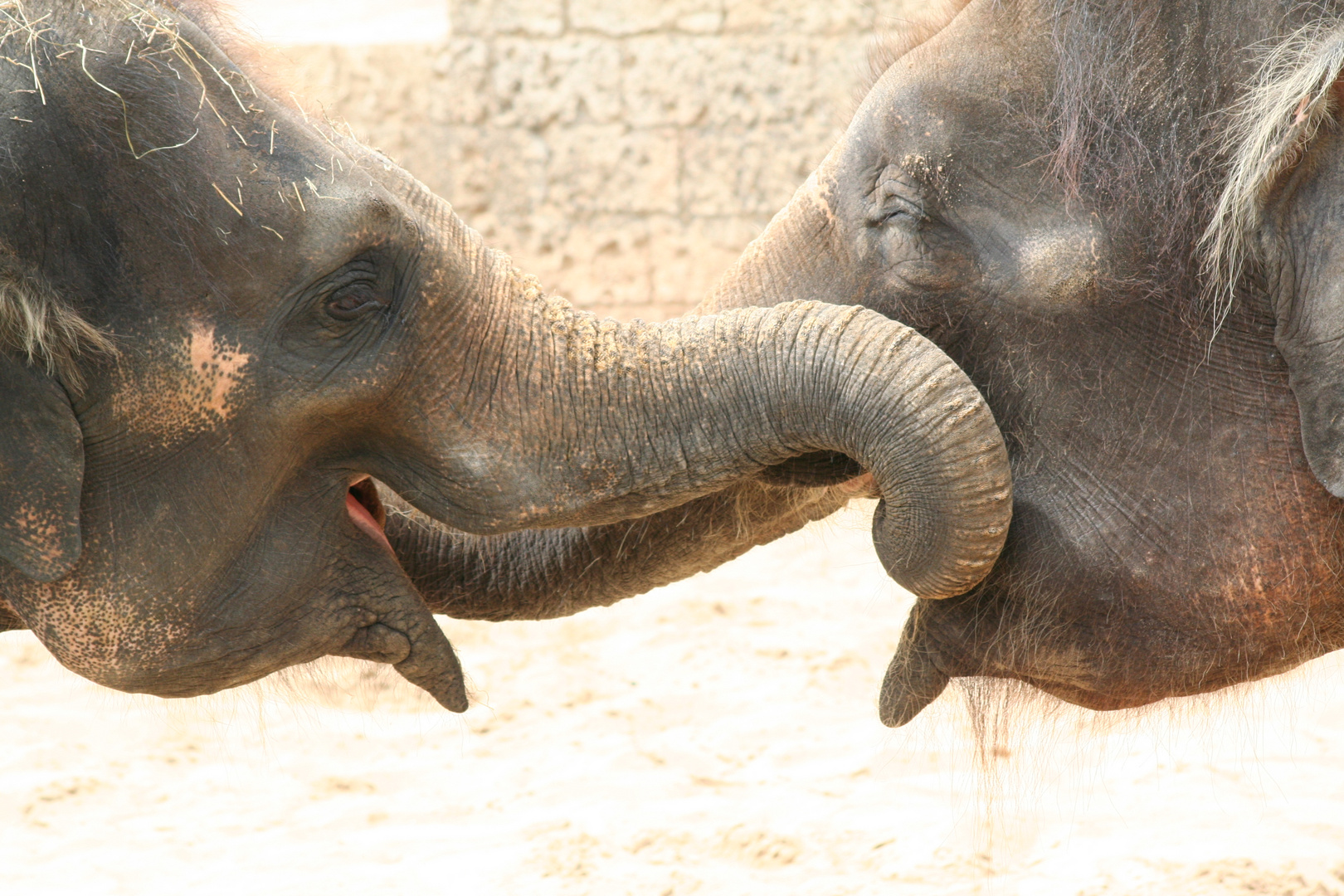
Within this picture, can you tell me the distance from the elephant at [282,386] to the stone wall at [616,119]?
5.15 m

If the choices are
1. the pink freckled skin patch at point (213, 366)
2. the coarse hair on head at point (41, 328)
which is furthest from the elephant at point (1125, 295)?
the coarse hair on head at point (41, 328)

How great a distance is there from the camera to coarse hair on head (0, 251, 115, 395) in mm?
1795

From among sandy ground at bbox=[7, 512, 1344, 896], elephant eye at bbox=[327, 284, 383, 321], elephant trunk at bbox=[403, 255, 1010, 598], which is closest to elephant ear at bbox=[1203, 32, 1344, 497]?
elephant trunk at bbox=[403, 255, 1010, 598]

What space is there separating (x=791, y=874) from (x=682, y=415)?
4.73 ft

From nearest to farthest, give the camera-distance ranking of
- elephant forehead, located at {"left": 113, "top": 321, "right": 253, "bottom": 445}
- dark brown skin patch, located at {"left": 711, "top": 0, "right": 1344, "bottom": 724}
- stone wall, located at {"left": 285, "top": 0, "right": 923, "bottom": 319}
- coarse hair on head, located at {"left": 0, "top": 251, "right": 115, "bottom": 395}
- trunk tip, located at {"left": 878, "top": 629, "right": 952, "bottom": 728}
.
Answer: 1. coarse hair on head, located at {"left": 0, "top": 251, "right": 115, "bottom": 395}
2. elephant forehead, located at {"left": 113, "top": 321, "right": 253, "bottom": 445}
3. dark brown skin patch, located at {"left": 711, "top": 0, "right": 1344, "bottom": 724}
4. trunk tip, located at {"left": 878, "top": 629, "right": 952, "bottom": 728}
5. stone wall, located at {"left": 285, "top": 0, "right": 923, "bottom": 319}

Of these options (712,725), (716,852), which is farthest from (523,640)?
(716,852)

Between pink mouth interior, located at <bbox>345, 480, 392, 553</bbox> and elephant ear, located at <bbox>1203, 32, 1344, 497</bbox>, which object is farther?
pink mouth interior, located at <bbox>345, 480, 392, 553</bbox>

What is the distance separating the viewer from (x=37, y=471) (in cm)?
188

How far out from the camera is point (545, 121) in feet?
23.9

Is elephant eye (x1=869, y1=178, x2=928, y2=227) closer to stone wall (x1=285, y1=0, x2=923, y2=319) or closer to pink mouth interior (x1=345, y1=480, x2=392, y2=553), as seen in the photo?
pink mouth interior (x1=345, y1=480, x2=392, y2=553)

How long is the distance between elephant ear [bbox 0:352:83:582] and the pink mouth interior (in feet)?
1.29

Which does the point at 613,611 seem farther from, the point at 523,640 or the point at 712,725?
the point at 712,725

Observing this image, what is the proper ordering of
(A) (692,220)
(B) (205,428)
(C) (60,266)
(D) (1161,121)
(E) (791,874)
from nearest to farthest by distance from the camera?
(C) (60,266) → (B) (205,428) → (D) (1161,121) → (E) (791,874) → (A) (692,220)

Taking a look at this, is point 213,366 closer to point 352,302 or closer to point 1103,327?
point 352,302
